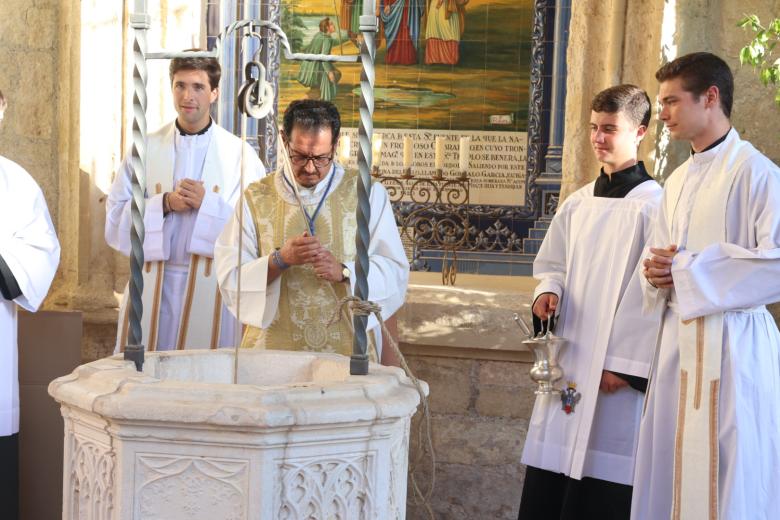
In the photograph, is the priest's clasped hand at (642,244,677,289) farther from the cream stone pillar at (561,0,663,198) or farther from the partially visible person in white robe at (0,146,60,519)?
the partially visible person in white robe at (0,146,60,519)

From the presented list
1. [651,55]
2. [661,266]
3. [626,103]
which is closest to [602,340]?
[661,266]

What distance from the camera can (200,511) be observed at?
2.61 meters

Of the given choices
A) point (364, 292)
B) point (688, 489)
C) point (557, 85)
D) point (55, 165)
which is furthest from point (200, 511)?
point (557, 85)

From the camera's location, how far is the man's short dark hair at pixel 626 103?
4.30 metres

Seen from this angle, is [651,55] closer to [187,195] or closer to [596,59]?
[596,59]

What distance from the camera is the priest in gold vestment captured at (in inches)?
155

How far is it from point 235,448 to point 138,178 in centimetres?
79

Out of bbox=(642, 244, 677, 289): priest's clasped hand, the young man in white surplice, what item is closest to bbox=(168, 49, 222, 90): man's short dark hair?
the young man in white surplice

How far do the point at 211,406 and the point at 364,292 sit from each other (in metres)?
0.54

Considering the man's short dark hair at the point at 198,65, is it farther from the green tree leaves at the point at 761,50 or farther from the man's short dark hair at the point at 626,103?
the green tree leaves at the point at 761,50

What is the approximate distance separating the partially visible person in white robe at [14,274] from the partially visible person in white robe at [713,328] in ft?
7.80

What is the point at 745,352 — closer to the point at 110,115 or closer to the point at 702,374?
the point at 702,374

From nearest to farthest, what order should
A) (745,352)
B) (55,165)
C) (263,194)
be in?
1. (745,352)
2. (263,194)
3. (55,165)

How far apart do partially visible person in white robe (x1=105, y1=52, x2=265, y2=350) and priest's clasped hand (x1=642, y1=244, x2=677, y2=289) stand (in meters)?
1.74
